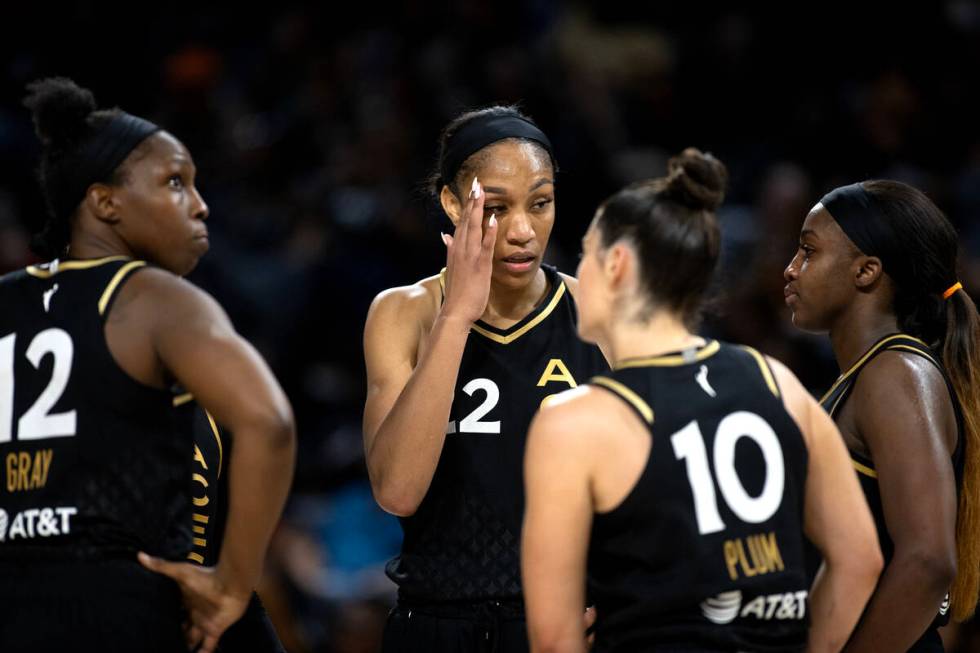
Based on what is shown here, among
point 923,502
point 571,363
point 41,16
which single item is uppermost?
point 41,16

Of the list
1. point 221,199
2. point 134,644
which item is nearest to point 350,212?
point 221,199

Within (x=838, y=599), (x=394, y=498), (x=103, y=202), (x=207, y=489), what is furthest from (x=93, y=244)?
(x=838, y=599)

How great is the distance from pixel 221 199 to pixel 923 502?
649cm

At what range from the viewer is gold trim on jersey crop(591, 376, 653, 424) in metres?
2.72

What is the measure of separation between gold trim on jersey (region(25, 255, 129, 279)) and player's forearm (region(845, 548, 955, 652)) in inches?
80.7

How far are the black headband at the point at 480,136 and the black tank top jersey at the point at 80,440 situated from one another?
102 centimetres

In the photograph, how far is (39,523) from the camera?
10.0 ft

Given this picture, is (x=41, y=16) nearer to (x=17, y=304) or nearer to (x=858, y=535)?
(x=17, y=304)

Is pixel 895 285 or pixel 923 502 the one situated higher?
pixel 895 285

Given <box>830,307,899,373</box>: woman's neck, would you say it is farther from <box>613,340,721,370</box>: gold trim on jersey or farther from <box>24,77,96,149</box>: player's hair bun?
<box>24,77,96,149</box>: player's hair bun

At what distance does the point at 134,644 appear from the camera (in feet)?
9.97

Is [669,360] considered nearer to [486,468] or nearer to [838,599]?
[838,599]

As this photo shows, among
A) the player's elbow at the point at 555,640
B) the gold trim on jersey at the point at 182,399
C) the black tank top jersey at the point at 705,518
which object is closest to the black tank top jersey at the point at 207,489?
the gold trim on jersey at the point at 182,399

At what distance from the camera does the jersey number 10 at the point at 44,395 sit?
3.05m
